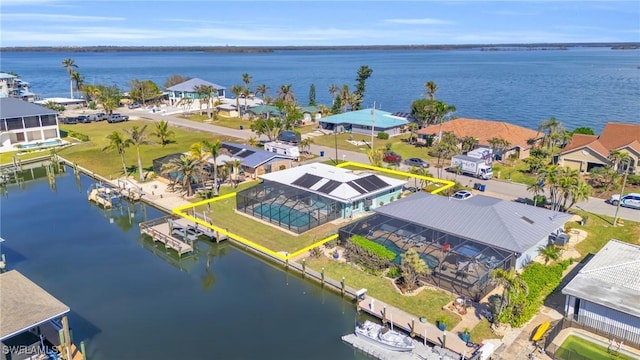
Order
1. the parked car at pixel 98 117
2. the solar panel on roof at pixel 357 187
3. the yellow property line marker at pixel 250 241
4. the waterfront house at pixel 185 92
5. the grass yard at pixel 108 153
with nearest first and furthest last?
the yellow property line marker at pixel 250 241, the solar panel on roof at pixel 357 187, the grass yard at pixel 108 153, the parked car at pixel 98 117, the waterfront house at pixel 185 92

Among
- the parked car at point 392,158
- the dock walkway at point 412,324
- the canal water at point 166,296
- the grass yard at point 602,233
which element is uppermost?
the parked car at point 392,158

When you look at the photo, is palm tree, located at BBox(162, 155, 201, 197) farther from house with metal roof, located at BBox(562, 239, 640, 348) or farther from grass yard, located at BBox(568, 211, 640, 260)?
grass yard, located at BBox(568, 211, 640, 260)

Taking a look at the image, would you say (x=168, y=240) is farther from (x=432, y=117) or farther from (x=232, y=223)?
(x=432, y=117)

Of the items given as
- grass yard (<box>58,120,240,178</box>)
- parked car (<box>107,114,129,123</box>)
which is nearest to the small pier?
grass yard (<box>58,120,240,178</box>)

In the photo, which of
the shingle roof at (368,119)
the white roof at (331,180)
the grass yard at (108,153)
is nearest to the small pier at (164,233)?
the white roof at (331,180)

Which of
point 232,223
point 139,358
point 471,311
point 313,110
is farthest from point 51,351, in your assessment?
point 313,110

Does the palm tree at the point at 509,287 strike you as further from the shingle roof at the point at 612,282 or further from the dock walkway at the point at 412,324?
the dock walkway at the point at 412,324
